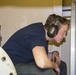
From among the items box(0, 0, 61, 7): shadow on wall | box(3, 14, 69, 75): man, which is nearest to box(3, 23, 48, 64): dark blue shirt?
box(3, 14, 69, 75): man

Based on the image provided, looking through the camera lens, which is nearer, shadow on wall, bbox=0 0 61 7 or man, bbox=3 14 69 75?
man, bbox=3 14 69 75

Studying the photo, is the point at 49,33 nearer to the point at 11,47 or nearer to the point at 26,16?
the point at 11,47

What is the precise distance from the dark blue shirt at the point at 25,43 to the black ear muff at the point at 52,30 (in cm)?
5

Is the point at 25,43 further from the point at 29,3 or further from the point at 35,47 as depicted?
the point at 29,3

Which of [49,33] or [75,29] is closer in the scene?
[49,33]

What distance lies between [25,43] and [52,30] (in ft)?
0.73

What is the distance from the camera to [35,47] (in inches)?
51.5

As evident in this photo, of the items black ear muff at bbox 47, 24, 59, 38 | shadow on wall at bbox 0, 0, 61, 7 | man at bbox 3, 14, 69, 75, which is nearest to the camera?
man at bbox 3, 14, 69, 75

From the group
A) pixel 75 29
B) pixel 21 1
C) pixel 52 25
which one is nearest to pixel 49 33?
pixel 52 25

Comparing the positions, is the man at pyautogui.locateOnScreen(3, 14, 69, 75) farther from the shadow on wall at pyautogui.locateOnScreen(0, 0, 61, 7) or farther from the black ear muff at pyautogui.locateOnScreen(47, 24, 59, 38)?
the shadow on wall at pyautogui.locateOnScreen(0, 0, 61, 7)

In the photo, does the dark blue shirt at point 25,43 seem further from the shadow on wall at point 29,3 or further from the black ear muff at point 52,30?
the shadow on wall at point 29,3

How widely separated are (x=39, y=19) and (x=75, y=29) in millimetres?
547

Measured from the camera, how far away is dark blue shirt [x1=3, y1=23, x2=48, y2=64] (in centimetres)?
139

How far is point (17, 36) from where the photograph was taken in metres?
1.50
